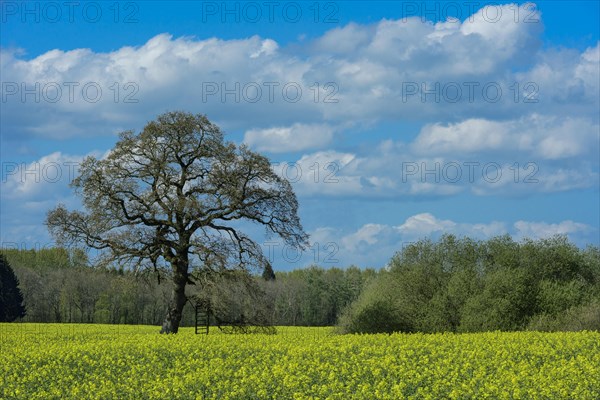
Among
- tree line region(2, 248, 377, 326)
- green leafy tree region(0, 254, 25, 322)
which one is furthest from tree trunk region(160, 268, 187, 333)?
tree line region(2, 248, 377, 326)

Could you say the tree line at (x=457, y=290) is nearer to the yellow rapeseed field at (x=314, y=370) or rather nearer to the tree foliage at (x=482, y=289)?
the tree foliage at (x=482, y=289)

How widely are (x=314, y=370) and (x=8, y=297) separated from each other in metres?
68.1

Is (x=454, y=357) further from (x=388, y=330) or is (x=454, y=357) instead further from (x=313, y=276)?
(x=313, y=276)

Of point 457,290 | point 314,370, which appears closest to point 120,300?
point 457,290

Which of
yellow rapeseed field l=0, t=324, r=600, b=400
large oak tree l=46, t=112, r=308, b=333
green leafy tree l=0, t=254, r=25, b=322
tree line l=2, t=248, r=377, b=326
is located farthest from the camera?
tree line l=2, t=248, r=377, b=326

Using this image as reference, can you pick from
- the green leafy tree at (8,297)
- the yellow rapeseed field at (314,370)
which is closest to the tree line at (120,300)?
the green leafy tree at (8,297)

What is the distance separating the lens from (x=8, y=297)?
7806 centimetres

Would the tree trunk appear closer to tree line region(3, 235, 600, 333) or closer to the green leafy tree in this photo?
tree line region(3, 235, 600, 333)

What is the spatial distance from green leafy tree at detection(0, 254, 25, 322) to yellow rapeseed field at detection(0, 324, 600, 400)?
180 ft

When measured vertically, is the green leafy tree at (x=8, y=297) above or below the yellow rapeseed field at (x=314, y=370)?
above

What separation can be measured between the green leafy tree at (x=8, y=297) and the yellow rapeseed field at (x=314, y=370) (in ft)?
180

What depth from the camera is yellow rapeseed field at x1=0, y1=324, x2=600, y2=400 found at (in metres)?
15.2

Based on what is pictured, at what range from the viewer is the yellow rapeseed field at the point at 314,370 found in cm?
1519

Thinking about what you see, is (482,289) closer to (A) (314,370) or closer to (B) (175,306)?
(B) (175,306)
